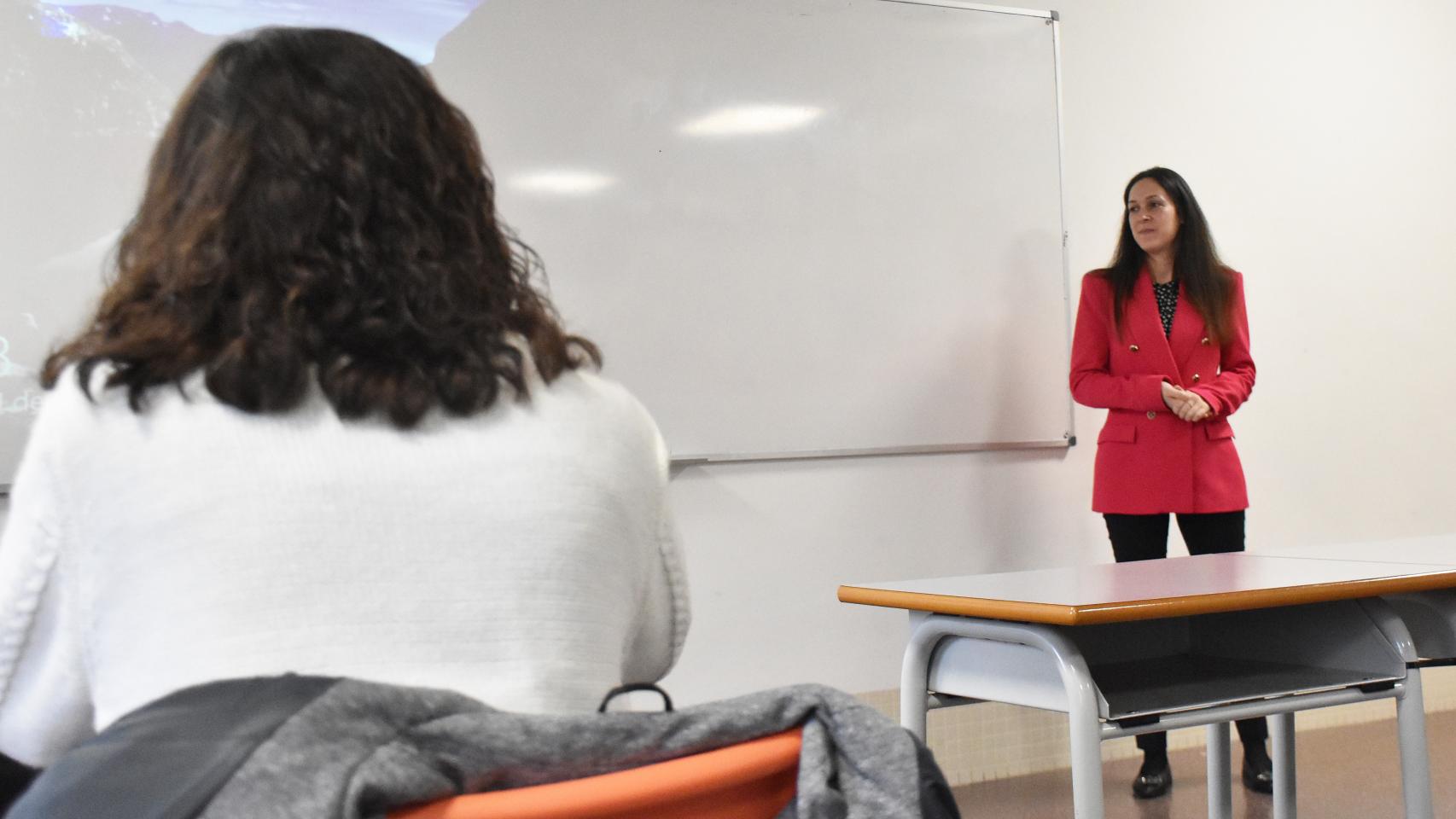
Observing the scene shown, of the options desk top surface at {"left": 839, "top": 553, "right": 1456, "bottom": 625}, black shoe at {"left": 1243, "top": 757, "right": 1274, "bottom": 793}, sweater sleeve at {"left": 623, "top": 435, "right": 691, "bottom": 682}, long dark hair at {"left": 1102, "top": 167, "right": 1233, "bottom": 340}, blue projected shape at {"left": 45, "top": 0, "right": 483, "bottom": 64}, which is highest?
blue projected shape at {"left": 45, "top": 0, "right": 483, "bottom": 64}

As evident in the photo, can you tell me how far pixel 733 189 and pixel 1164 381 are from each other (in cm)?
122

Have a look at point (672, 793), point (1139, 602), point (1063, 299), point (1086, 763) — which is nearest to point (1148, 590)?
point (1139, 602)

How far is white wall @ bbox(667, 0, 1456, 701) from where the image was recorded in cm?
346

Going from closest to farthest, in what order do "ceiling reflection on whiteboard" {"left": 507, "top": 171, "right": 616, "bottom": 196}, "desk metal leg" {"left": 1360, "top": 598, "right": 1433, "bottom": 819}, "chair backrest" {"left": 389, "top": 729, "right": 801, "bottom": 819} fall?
"chair backrest" {"left": 389, "top": 729, "right": 801, "bottom": 819}
"desk metal leg" {"left": 1360, "top": 598, "right": 1433, "bottom": 819}
"ceiling reflection on whiteboard" {"left": 507, "top": 171, "right": 616, "bottom": 196}

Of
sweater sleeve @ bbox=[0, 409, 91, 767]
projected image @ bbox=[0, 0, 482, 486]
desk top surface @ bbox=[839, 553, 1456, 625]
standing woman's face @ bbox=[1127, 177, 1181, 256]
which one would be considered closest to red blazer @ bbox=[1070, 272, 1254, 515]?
standing woman's face @ bbox=[1127, 177, 1181, 256]

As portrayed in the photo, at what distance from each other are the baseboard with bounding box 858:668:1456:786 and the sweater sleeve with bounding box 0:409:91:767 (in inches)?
110

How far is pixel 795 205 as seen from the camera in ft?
11.5

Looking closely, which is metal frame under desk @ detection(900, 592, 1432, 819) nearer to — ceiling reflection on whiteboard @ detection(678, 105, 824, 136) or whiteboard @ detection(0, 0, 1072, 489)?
whiteboard @ detection(0, 0, 1072, 489)

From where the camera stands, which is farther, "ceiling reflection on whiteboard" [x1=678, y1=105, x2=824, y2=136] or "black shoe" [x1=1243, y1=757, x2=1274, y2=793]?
"black shoe" [x1=1243, y1=757, x2=1274, y2=793]

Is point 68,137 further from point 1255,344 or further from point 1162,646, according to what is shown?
point 1255,344

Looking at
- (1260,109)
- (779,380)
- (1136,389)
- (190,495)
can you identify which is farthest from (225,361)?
(1260,109)

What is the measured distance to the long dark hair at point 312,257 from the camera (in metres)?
0.90

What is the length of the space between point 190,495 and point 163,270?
7.8 inches

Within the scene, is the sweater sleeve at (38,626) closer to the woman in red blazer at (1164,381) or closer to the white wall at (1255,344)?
the white wall at (1255,344)
